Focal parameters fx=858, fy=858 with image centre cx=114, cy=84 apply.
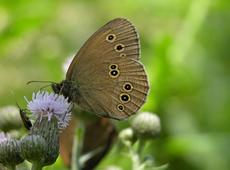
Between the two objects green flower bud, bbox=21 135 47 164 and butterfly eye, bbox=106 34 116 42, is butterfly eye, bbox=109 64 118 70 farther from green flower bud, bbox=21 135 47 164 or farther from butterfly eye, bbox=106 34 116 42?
green flower bud, bbox=21 135 47 164

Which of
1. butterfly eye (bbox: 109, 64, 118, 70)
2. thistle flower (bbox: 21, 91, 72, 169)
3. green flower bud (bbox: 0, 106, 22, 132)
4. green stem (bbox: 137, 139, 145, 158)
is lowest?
green stem (bbox: 137, 139, 145, 158)

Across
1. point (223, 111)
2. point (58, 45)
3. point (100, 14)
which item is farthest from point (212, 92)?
point (100, 14)

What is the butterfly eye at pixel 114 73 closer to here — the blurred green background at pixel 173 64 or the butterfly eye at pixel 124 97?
the butterfly eye at pixel 124 97

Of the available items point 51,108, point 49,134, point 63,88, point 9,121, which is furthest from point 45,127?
point 9,121

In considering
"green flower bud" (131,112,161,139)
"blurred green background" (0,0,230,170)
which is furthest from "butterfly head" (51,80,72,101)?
"blurred green background" (0,0,230,170)

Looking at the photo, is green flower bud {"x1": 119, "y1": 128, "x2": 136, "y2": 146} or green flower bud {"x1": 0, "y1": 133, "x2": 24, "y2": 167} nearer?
green flower bud {"x1": 0, "y1": 133, "x2": 24, "y2": 167}

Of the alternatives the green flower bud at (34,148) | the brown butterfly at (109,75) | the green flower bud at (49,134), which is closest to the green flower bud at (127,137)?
the brown butterfly at (109,75)
